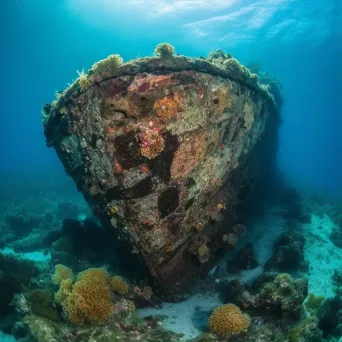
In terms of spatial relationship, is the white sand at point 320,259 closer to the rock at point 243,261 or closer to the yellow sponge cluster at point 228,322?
the rock at point 243,261

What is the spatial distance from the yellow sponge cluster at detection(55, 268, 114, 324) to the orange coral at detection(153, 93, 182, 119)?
14.5ft

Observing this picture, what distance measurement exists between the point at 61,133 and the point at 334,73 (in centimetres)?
6065

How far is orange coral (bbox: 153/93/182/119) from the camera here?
6.87 metres

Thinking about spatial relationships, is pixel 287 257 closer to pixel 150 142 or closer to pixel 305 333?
pixel 305 333

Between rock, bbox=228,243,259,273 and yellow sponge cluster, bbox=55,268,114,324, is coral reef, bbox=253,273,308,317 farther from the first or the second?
yellow sponge cluster, bbox=55,268,114,324

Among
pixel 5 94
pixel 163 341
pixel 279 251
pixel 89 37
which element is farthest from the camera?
pixel 5 94

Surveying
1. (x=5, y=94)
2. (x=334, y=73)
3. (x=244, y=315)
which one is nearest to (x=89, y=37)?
(x=334, y=73)

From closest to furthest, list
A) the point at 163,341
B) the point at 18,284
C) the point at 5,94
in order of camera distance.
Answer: the point at 163,341
the point at 18,284
the point at 5,94

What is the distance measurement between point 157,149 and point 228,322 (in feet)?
14.3

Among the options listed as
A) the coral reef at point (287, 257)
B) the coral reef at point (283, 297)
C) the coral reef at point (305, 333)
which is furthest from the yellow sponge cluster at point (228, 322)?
the coral reef at point (287, 257)

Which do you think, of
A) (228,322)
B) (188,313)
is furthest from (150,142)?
(188,313)

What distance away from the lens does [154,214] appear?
7402 mm

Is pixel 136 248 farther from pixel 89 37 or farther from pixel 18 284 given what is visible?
pixel 89 37

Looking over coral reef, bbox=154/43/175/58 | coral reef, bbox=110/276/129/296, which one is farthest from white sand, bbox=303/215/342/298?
coral reef, bbox=154/43/175/58
